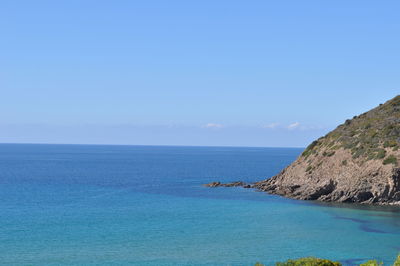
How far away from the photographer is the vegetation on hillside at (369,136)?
299 ft

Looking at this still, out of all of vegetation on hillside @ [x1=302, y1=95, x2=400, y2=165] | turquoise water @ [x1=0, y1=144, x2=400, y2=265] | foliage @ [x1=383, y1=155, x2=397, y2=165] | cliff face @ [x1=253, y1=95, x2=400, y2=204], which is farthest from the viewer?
vegetation on hillside @ [x1=302, y1=95, x2=400, y2=165]

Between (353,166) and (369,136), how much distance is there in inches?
450

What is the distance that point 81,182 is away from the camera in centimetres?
12438

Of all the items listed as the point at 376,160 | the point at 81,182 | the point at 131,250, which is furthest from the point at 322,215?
the point at 81,182

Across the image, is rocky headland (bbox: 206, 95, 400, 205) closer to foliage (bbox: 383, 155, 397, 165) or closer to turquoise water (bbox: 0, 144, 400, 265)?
foliage (bbox: 383, 155, 397, 165)


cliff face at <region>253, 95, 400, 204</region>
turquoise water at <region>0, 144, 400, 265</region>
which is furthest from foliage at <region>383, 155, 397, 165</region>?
turquoise water at <region>0, 144, 400, 265</region>

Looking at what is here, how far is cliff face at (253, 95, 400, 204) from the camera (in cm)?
8431

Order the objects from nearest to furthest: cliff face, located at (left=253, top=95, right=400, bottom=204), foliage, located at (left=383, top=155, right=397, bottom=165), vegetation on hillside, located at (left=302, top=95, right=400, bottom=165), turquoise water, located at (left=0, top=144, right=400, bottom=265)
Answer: turquoise water, located at (left=0, top=144, right=400, bottom=265) → cliff face, located at (left=253, top=95, right=400, bottom=204) → foliage, located at (left=383, top=155, right=397, bottom=165) → vegetation on hillside, located at (left=302, top=95, right=400, bottom=165)

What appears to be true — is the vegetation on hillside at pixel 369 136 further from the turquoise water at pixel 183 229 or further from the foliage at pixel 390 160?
the turquoise water at pixel 183 229

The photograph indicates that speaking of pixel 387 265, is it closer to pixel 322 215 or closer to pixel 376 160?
pixel 322 215

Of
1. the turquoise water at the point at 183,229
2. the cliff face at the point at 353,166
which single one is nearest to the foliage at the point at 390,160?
the cliff face at the point at 353,166

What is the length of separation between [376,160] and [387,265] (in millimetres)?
44805

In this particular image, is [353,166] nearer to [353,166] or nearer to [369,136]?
[353,166]

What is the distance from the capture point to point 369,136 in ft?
324
